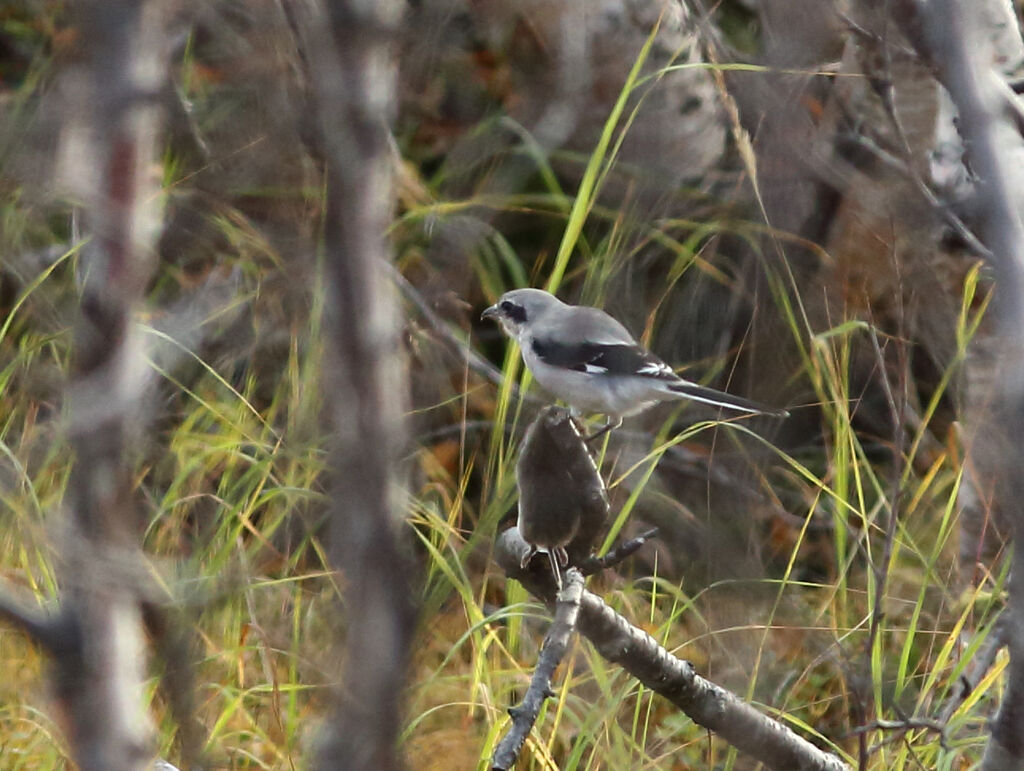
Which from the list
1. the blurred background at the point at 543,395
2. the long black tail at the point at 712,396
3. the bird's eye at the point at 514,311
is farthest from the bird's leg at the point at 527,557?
the bird's eye at the point at 514,311

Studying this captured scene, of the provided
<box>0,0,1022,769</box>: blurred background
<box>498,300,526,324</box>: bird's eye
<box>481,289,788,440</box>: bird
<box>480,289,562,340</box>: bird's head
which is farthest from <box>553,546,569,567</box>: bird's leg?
<box>498,300,526,324</box>: bird's eye

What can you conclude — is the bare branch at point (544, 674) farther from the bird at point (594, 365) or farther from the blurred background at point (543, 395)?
the bird at point (594, 365)

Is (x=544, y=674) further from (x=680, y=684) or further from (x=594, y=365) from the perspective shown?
(x=594, y=365)

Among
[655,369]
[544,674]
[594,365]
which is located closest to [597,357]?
[594,365]

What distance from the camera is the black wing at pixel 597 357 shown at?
9.70 feet

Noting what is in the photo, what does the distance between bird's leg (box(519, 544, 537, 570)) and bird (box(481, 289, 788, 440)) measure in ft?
3.55

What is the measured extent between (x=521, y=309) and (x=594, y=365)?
307mm

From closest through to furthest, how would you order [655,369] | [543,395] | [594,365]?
1. [655,369]
2. [594,365]
3. [543,395]

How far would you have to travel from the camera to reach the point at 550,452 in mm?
1748

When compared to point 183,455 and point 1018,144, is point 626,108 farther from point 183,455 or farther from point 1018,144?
point 1018,144

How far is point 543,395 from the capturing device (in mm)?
3580

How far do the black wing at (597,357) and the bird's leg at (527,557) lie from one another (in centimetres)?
120

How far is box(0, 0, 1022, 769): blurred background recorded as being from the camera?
211 centimetres

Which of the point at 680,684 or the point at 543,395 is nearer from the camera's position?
the point at 680,684
